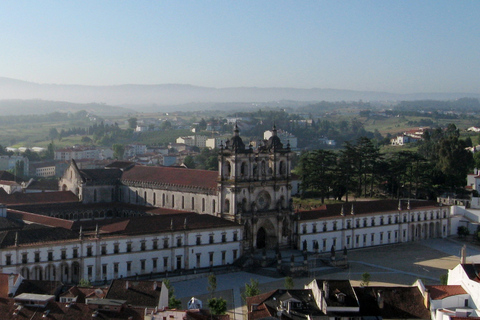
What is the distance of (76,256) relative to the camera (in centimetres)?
5641

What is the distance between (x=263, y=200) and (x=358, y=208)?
38.3 ft

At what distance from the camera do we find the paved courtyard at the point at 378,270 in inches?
2224

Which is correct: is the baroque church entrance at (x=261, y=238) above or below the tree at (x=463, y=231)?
above

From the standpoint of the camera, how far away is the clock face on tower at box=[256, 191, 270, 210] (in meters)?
70.5

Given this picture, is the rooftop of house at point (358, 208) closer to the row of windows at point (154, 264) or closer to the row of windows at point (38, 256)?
the row of windows at point (154, 264)

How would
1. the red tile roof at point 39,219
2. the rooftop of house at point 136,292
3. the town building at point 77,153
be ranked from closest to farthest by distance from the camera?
the rooftop of house at point 136,292 → the red tile roof at point 39,219 → the town building at point 77,153

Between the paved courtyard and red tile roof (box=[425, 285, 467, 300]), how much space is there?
13.0m

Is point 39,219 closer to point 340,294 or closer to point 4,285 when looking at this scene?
point 4,285

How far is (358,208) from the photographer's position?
7694cm

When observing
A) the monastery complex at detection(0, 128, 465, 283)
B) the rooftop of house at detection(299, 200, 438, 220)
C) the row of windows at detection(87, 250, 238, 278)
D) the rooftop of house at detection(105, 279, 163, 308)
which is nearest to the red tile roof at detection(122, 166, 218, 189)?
the monastery complex at detection(0, 128, 465, 283)

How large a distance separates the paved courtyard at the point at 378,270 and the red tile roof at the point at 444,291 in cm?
1300

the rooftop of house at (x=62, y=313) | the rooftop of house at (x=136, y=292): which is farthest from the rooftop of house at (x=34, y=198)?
the rooftop of house at (x=62, y=313)

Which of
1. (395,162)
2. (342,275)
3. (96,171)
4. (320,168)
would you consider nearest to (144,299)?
(342,275)

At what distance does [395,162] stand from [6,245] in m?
56.7
